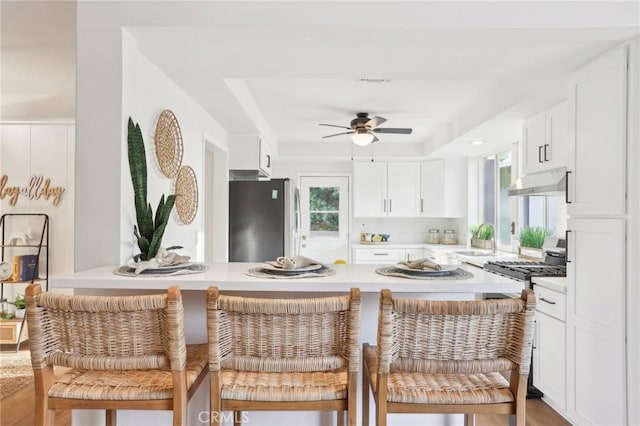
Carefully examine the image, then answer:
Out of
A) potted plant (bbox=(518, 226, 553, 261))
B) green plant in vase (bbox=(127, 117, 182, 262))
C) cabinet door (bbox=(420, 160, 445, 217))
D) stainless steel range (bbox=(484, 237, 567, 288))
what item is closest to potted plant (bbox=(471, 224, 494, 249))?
cabinet door (bbox=(420, 160, 445, 217))

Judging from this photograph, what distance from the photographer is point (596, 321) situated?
7.02 feet

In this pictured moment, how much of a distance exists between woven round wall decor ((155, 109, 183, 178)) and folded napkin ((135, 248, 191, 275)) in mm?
761

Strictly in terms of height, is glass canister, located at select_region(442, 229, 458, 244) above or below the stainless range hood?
below

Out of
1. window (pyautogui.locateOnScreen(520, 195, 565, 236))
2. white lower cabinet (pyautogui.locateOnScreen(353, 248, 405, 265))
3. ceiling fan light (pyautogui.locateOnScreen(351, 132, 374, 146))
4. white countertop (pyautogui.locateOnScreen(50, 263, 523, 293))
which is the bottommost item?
white lower cabinet (pyautogui.locateOnScreen(353, 248, 405, 265))

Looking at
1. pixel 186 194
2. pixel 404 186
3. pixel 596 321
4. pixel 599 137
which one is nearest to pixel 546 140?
pixel 599 137

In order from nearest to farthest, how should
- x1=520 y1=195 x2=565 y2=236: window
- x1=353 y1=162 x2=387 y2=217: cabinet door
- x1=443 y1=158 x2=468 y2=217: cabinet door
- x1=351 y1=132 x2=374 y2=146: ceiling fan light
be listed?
x1=520 y1=195 x2=565 y2=236: window, x1=351 y1=132 x2=374 y2=146: ceiling fan light, x1=443 y1=158 x2=468 y2=217: cabinet door, x1=353 y1=162 x2=387 y2=217: cabinet door

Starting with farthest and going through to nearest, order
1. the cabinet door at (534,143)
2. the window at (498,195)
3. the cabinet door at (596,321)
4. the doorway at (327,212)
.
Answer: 1. the doorway at (327,212)
2. the window at (498,195)
3. the cabinet door at (534,143)
4. the cabinet door at (596,321)

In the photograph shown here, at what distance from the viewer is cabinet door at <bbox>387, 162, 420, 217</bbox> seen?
236 inches

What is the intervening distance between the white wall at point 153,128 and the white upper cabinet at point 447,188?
12.0 feet

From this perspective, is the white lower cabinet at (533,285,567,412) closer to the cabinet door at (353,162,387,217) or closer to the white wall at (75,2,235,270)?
the white wall at (75,2,235,270)

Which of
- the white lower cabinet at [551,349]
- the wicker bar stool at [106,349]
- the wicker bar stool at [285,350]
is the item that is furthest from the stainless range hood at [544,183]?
the wicker bar stool at [106,349]

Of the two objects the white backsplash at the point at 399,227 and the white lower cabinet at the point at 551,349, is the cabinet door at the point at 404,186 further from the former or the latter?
the white lower cabinet at the point at 551,349

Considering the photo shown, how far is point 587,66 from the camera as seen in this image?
2.25 m

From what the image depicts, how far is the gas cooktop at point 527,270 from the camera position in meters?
2.79
